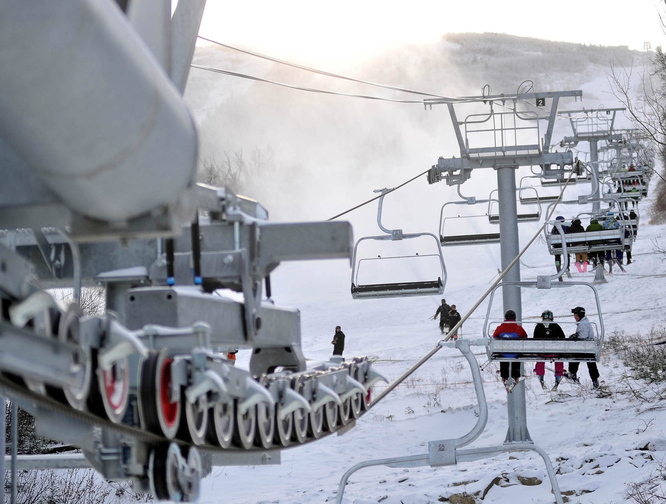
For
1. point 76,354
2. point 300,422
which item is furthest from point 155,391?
point 300,422

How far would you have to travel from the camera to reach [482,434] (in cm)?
1399

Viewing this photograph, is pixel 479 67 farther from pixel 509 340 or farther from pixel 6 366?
pixel 6 366

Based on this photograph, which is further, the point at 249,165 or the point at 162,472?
the point at 249,165

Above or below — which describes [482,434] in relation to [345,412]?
below

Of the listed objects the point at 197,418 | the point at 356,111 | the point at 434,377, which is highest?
the point at 356,111

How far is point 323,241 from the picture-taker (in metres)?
2.58

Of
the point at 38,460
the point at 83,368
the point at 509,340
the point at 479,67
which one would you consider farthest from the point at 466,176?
the point at 479,67

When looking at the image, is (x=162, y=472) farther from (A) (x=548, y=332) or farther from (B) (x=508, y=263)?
(A) (x=548, y=332)

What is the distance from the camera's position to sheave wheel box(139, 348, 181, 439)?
233cm

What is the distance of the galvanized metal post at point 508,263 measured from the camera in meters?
11.9

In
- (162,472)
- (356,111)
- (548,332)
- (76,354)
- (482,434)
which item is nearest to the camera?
(76,354)

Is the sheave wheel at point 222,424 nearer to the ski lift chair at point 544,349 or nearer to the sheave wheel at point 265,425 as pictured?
the sheave wheel at point 265,425

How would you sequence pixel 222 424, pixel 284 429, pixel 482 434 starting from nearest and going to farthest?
1. pixel 222 424
2. pixel 284 429
3. pixel 482 434

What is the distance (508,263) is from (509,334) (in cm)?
177
